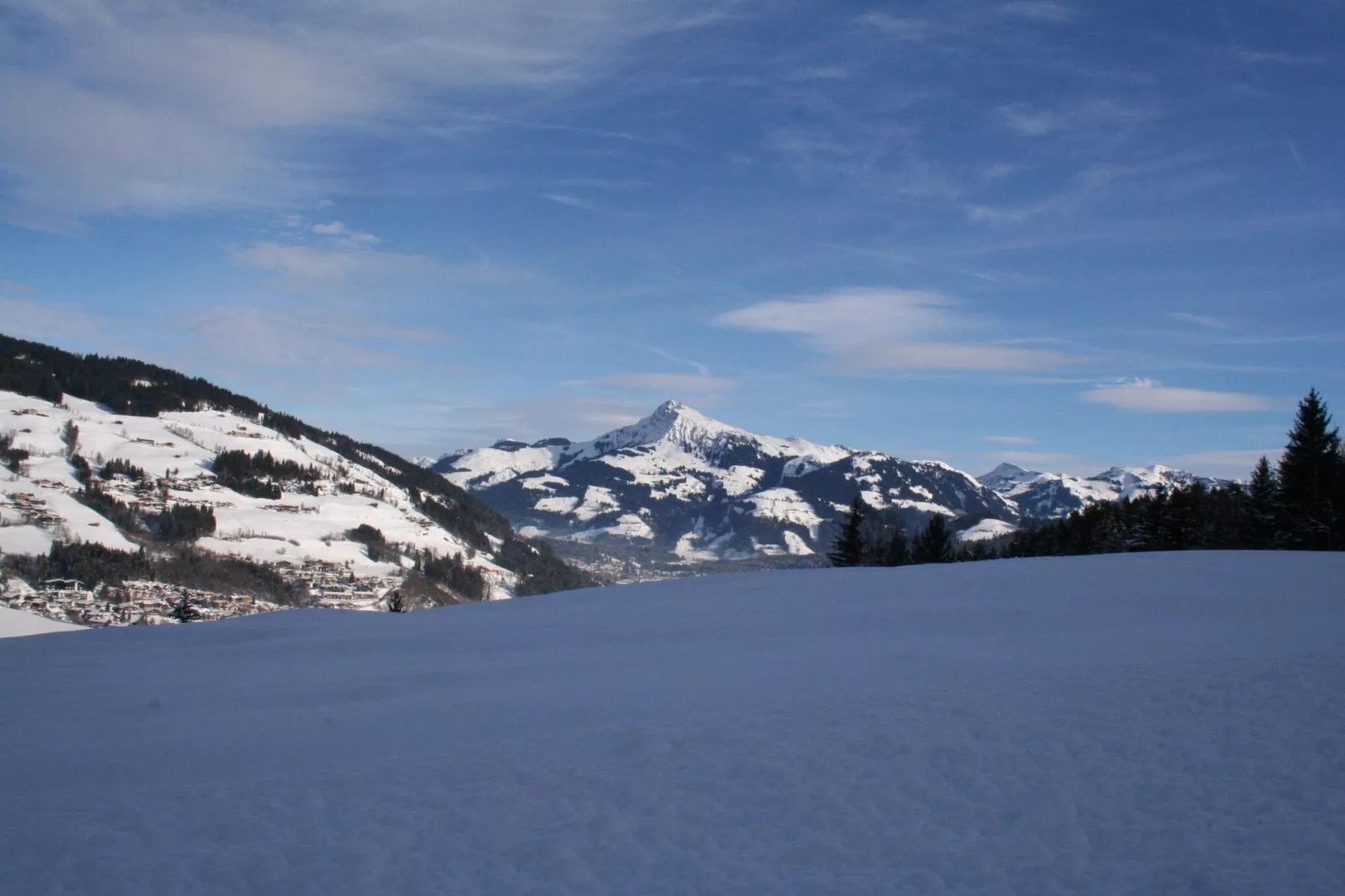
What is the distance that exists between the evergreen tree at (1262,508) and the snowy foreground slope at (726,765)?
33.0 meters

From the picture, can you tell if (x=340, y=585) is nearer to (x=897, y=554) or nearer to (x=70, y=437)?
(x=70, y=437)

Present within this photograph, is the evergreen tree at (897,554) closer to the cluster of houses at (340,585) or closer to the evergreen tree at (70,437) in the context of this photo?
the cluster of houses at (340,585)

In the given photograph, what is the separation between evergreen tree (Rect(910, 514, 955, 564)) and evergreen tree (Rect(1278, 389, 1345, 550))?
23.6 metres

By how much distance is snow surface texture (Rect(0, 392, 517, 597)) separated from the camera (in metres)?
140

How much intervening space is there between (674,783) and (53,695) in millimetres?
13701

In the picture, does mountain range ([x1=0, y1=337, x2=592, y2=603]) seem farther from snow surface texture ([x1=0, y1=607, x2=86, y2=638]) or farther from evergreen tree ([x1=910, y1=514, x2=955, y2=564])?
evergreen tree ([x1=910, y1=514, x2=955, y2=564])

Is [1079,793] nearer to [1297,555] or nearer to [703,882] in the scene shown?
[703,882]

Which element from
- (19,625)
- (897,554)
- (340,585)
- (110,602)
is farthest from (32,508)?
(897,554)

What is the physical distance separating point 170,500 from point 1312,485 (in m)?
185

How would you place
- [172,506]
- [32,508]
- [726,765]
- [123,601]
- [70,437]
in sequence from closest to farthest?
[726,765]
[123,601]
[32,508]
[172,506]
[70,437]

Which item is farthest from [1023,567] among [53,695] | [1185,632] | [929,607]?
[53,695]

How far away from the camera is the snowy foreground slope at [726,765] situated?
8.06 meters

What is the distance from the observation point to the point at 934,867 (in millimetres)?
7887

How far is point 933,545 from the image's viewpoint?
Result: 65812 mm
